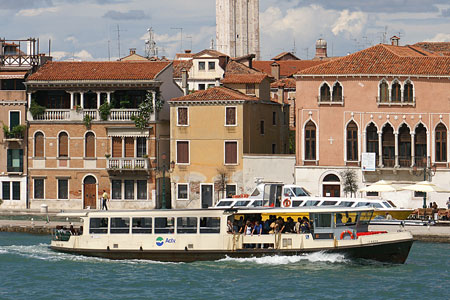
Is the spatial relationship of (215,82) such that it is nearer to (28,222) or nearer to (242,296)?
(28,222)

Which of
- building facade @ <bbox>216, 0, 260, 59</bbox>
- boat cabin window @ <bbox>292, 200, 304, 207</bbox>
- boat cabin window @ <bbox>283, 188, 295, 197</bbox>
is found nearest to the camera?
boat cabin window @ <bbox>292, 200, 304, 207</bbox>

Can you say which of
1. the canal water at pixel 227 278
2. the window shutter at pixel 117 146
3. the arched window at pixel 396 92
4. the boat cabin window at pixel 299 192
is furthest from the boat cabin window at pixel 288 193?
the window shutter at pixel 117 146

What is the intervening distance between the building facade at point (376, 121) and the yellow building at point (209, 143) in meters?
3.38

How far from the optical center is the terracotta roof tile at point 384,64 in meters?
61.5

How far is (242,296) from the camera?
3981 centimetres

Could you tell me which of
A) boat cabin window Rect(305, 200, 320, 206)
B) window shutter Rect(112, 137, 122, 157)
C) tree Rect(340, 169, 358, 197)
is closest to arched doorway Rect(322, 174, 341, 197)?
tree Rect(340, 169, 358, 197)

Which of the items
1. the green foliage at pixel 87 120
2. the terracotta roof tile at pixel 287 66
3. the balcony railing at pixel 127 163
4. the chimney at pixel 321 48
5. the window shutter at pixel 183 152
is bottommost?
the balcony railing at pixel 127 163

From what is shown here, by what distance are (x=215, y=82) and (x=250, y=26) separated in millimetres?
69439

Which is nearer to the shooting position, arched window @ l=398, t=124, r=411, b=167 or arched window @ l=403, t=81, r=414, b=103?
arched window @ l=403, t=81, r=414, b=103

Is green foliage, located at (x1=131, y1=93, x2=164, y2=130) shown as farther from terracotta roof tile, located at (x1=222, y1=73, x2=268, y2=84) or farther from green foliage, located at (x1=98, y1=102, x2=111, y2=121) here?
terracotta roof tile, located at (x1=222, y1=73, x2=268, y2=84)

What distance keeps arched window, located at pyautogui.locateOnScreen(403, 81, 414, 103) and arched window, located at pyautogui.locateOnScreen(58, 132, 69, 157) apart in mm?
19358

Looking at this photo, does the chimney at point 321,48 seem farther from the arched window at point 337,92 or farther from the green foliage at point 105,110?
the arched window at point 337,92

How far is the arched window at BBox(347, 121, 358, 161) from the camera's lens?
205ft

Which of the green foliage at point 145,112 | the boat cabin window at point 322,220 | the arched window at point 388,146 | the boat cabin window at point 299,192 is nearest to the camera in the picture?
the boat cabin window at point 322,220
